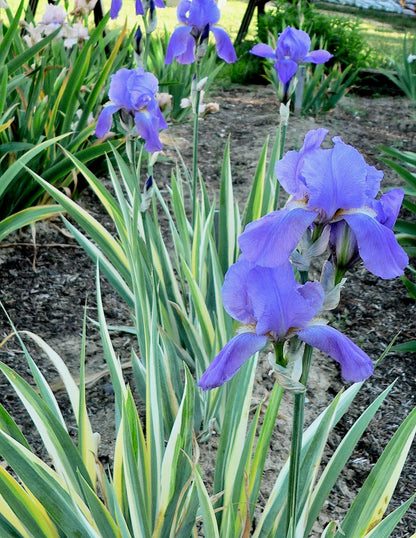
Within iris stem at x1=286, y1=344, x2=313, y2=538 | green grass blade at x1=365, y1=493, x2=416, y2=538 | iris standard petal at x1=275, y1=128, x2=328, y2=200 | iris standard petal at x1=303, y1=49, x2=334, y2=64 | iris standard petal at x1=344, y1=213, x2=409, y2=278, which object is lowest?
green grass blade at x1=365, y1=493, x2=416, y2=538

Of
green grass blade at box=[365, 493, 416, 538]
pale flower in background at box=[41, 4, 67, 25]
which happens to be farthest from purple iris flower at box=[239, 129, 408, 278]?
pale flower in background at box=[41, 4, 67, 25]

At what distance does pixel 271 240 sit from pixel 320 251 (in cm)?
8

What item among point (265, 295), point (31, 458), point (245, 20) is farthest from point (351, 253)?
point (245, 20)

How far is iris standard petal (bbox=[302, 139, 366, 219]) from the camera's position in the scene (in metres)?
0.64

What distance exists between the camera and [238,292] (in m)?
0.67

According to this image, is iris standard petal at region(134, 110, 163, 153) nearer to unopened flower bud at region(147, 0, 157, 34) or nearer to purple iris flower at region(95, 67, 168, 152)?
purple iris flower at region(95, 67, 168, 152)

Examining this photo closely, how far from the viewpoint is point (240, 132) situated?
4.01m

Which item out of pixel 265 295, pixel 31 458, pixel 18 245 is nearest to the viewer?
pixel 265 295

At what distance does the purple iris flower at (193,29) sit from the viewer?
5.60 feet

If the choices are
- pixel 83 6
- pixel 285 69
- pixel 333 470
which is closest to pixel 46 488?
pixel 333 470

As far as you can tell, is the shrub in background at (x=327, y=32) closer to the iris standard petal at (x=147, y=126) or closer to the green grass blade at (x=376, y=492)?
the iris standard petal at (x=147, y=126)

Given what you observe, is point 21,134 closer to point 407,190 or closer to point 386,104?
point 407,190

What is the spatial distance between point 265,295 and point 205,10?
50.5 inches

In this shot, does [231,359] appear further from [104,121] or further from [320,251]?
[104,121]
